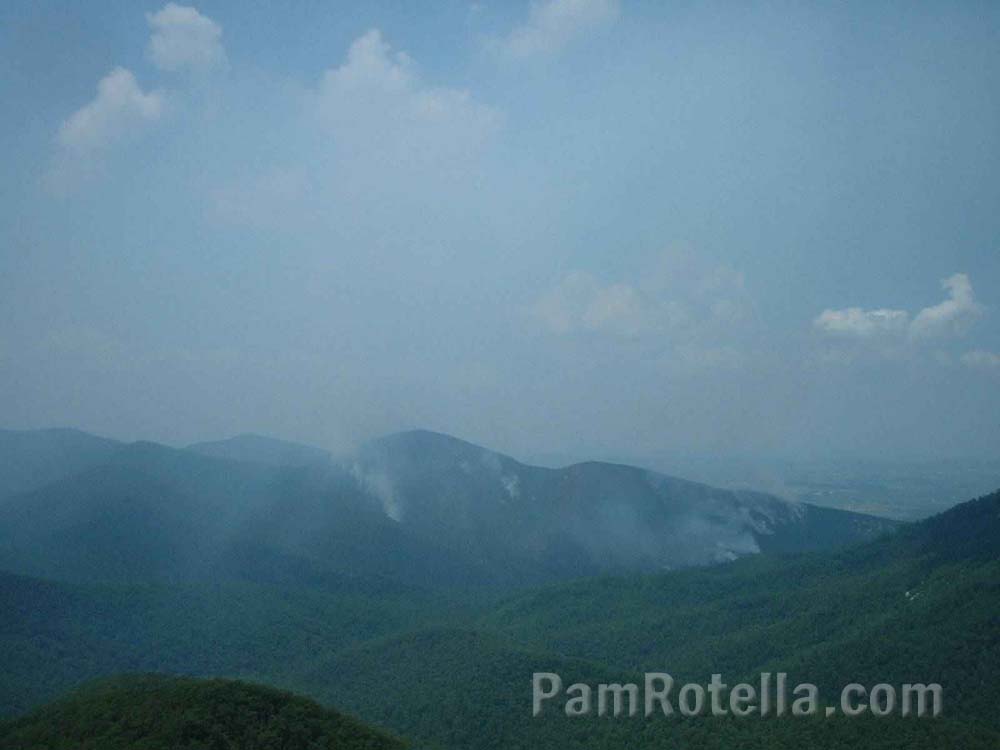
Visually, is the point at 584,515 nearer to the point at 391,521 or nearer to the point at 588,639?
the point at 391,521

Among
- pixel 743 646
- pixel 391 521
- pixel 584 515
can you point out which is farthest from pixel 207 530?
pixel 743 646

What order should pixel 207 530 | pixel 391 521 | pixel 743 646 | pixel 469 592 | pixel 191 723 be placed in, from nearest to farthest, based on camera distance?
pixel 191 723 → pixel 743 646 → pixel 469 592 → pixel 207 530 → pixel 391 521

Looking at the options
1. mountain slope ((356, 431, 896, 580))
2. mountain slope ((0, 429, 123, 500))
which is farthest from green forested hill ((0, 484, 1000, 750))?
mountain slope ((0, 429, 123, 500))

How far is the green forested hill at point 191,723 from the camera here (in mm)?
31906

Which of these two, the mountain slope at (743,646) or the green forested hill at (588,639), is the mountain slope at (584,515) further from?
the mountain slope at (743,646)

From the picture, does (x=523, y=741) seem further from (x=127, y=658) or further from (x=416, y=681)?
(x=127, y=658)

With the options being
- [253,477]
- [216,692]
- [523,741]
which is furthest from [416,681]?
[253,477]

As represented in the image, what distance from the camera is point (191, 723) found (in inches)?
1272

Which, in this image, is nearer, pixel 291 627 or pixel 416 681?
pixel 416 681

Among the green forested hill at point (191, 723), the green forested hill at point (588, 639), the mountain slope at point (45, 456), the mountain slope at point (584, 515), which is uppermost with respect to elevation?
the mountain slope at point (45, 456)

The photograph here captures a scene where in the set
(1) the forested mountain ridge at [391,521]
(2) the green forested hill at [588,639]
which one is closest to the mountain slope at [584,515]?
(1) the forested mountain ridge at [391,521]

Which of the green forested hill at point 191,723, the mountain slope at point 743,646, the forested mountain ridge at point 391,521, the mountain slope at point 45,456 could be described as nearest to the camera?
the green forested hill at point 191,723

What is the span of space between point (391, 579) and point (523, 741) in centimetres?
7839

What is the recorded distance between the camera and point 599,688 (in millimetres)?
53344
